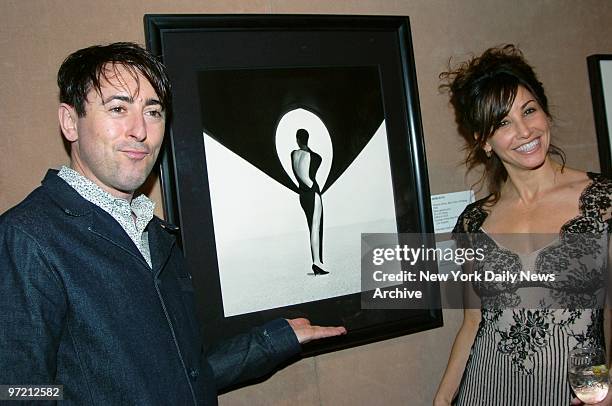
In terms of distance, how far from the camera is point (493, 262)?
5.08 ft

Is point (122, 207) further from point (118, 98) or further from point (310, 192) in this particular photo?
point (310, 192)

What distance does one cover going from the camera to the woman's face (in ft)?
4.99

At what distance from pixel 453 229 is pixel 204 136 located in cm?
88

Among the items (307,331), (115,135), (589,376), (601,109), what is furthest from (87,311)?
(601,109)

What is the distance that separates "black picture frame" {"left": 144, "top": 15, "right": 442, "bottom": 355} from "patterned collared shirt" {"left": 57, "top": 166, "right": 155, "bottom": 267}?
0.57ft

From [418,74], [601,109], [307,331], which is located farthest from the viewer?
[601,109]

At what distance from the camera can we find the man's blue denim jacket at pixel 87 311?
91 cm

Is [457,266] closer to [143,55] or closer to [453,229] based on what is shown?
[453,229]

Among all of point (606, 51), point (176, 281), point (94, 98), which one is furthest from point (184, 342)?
point (606, 51)

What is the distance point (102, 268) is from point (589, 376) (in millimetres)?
1138

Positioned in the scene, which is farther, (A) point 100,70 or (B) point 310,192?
(B) point 310,192

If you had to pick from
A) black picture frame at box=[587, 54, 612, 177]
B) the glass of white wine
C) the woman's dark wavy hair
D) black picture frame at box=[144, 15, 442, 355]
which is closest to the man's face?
→ black picture frame at box=[144, 15, 442, 355]

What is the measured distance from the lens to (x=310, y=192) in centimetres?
160

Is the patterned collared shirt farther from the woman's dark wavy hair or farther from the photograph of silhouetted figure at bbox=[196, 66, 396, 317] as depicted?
the woman's dark wavy hair
